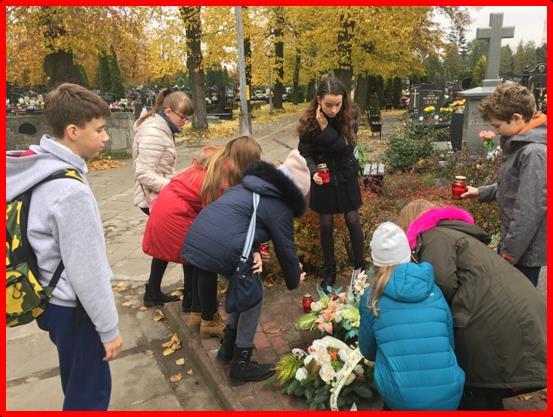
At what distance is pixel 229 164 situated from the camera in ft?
9.59

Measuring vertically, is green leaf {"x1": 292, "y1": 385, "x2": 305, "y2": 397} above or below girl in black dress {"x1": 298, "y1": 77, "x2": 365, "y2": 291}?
below

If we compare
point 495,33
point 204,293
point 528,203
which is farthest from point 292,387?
point 495,33

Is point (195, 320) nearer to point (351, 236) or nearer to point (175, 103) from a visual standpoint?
point (351, 236)

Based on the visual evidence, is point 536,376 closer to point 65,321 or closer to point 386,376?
point 386,376

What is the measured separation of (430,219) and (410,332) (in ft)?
1.81

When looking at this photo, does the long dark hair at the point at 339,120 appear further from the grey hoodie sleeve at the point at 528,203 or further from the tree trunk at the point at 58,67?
the tree trunk at the point at 58,67

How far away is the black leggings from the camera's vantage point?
3.86 meters

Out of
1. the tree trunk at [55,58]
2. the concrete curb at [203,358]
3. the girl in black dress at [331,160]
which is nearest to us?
the concrete curb at [203,358]

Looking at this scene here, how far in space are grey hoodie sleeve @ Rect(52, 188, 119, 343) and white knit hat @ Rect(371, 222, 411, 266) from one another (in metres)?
1.21

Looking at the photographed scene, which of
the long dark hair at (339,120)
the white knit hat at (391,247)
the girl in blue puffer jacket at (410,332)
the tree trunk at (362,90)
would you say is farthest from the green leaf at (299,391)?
the tree trunk at (362,90)

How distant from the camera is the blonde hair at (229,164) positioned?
9.53 feet

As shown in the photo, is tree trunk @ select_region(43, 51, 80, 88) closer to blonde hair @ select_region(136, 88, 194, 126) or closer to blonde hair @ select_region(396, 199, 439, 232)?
blonde hair @ select_region(136, 88, 194, 126)

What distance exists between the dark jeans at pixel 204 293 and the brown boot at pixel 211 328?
40mm

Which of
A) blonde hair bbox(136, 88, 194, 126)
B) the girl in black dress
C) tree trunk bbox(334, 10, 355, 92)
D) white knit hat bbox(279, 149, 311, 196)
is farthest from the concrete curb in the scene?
tree trunk bbox(334, 10, 355, 92)
